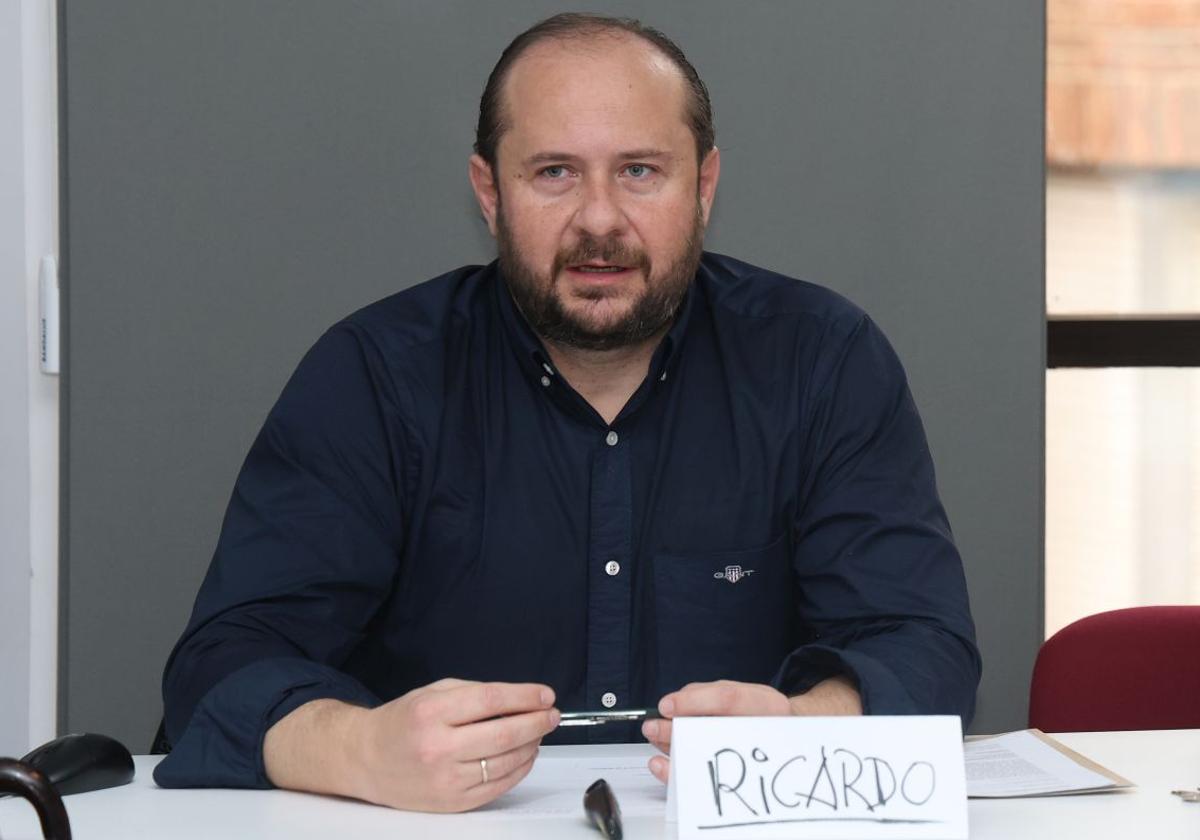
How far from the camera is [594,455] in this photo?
1633mm

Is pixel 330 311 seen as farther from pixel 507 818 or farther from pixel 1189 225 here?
pixel 1189 225

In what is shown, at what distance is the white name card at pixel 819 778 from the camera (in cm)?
96

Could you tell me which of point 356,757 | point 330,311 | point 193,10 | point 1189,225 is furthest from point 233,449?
point 1189,225

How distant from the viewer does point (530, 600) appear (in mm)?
1601

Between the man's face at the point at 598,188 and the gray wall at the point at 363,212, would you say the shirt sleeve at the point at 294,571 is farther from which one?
the gray wall at the point at 363,212

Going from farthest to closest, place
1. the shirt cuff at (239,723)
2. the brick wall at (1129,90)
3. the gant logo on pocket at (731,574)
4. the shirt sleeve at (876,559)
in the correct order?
the brick wall at (1129,90) < the gant logo on pocket at (731,574) < the shirt sleeve at (876,559) < the shirt cuff at (239,723)

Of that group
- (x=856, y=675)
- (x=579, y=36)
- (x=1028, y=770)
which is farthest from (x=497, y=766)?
(x=579, y=36)

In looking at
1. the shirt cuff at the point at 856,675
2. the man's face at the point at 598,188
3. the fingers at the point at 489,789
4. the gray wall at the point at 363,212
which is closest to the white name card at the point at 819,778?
the fingers at the point at 489,789

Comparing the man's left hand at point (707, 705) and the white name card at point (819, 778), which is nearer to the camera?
the white name card at point (819, 778)

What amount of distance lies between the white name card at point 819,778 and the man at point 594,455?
46 centimetres

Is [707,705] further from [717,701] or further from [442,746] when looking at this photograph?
[442,746]

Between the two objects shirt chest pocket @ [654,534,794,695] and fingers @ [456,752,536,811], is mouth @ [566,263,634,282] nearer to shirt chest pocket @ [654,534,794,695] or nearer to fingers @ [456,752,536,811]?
shirt chest pocket @ [654,534,794,695]

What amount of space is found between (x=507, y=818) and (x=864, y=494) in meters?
0.63

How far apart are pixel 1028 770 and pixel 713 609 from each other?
1.56 feet
